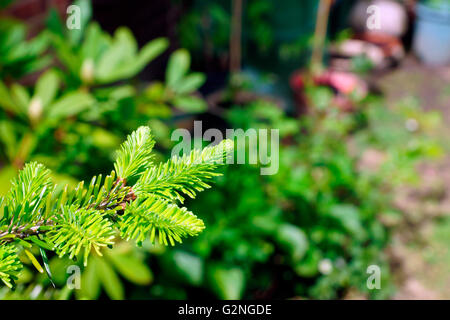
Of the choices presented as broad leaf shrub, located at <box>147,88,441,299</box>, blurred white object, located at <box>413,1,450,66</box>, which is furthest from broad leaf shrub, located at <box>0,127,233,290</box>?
blurred white object, located at <box>413,1,450,66</box>

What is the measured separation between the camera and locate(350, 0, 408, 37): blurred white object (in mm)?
5609

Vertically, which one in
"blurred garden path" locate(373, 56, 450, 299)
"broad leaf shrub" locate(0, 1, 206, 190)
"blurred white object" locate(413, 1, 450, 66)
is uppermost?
"blurred white object" locate(413, 1, 450, 66)

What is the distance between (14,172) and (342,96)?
3.37 metres

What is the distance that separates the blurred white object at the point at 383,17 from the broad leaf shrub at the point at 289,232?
10.1 ft

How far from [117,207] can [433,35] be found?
20.3 feet

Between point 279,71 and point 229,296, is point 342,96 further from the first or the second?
point 229,296

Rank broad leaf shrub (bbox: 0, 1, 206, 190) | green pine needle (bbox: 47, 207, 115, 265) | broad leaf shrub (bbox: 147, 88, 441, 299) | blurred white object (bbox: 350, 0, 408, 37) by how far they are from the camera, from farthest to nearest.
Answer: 1. blurred white object (bbox: 350, 0, 408, 37)
2. broad leaf shrub (bbox: 147, 88, 441, 299)
3. broad leaf shrub (bbox: 0, 1, 206, 190)
4. green pine needle (bbox: 47, 207, 115, 265)

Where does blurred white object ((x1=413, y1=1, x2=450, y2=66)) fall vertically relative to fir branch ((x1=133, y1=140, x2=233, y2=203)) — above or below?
above

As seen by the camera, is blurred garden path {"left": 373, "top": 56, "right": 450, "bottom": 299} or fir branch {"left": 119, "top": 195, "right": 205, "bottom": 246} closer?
fir branch {"left": 119, "top": 195, "right": 205, "bottom": 246}

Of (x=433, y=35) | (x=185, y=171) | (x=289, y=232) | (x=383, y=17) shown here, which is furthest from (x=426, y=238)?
(x=433, y=35)

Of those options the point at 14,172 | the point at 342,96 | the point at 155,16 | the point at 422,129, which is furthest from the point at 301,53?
the point at 14,172

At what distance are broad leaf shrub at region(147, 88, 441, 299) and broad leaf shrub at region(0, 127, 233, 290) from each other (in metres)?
1.33

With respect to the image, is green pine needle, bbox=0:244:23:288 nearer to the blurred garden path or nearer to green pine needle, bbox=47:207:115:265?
green pine needle, bbox=47:207:115:265
